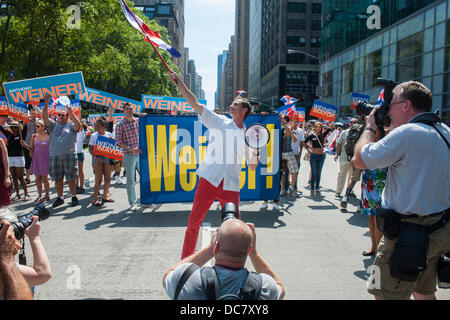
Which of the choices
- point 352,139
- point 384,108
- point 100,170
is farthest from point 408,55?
point 384,108

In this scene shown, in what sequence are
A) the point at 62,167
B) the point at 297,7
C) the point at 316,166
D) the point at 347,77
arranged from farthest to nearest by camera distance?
the point at 297,7
the point at 347,77
the point at 316,166
the point at 62,167

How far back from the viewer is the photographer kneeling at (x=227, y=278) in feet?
6.16

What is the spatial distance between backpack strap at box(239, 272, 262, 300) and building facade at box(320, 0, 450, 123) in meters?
22.1

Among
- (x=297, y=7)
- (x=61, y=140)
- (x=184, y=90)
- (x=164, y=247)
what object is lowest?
(x=164, y=247)

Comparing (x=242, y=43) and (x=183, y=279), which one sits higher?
(x=242, y=43)

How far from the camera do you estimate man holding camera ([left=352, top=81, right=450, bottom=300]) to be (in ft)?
7.98

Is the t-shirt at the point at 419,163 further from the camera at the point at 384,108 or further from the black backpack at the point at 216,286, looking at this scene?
the black backpack at the point at 216,286

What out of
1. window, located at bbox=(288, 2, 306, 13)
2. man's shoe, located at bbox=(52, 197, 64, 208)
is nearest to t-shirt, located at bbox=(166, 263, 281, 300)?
man's shoe, located at bbox=(52, 197, 64, 208)

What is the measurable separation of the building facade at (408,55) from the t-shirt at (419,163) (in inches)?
825

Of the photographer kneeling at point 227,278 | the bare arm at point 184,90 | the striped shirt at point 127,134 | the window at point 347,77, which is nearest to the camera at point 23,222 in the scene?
the photographer kneeling at point 227,278

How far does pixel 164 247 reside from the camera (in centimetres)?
511

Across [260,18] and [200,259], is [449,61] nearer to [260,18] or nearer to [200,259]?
[200,259]

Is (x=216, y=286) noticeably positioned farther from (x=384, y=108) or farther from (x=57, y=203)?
(x=57, y=203)

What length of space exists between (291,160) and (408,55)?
64.4 ft
